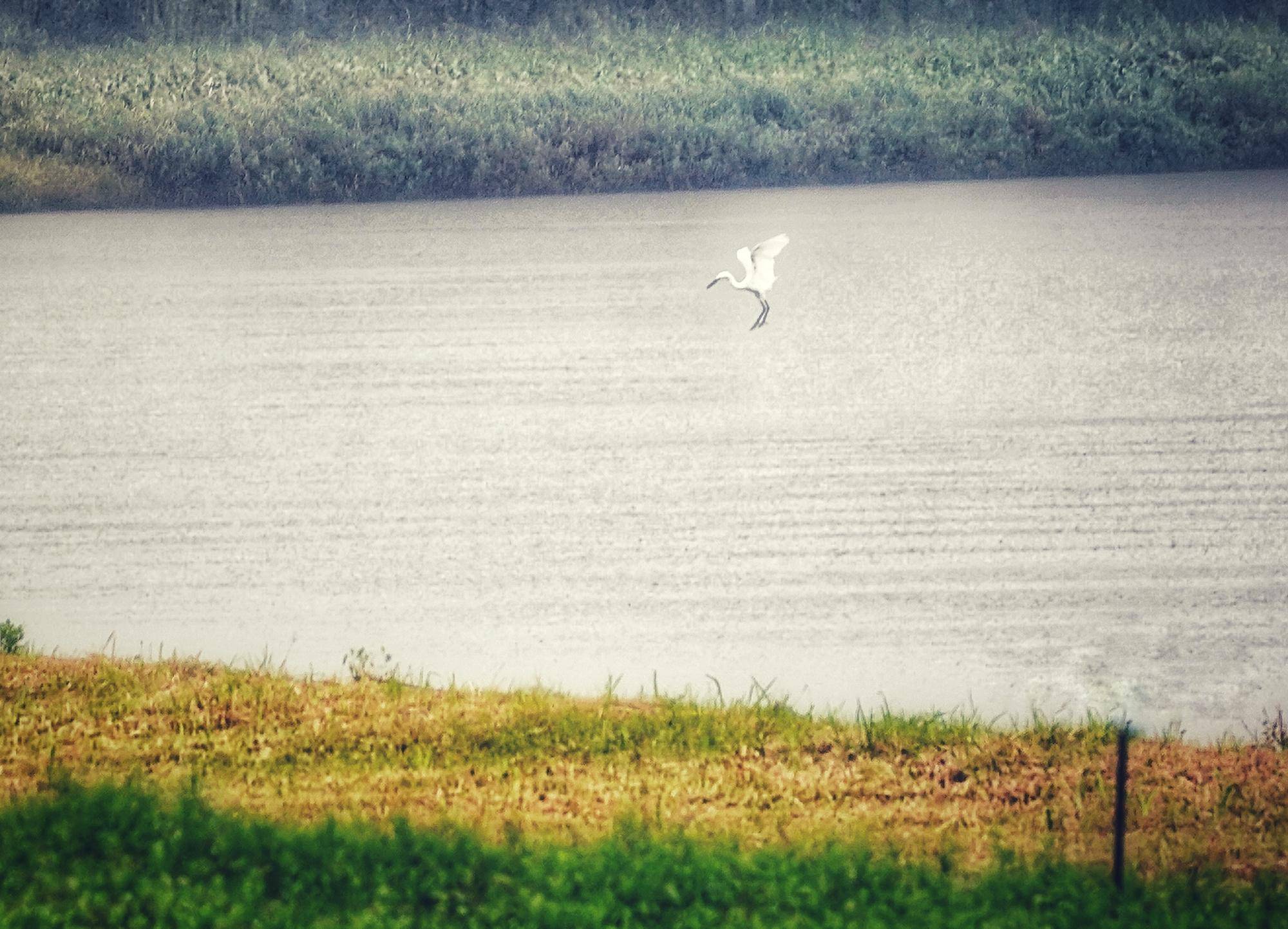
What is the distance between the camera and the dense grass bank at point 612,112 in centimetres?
1220

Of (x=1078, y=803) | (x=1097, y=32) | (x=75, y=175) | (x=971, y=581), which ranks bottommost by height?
(x=1078, y=803)

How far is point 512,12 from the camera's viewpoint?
15.5 m

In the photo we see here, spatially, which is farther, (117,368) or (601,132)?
(601,132)

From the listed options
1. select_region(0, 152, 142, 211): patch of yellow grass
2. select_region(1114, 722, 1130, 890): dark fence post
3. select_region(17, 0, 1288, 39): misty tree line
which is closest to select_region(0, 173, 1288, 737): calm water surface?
select_region(1114, 722, 1130, 890): dark fence post

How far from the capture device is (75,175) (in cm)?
1188

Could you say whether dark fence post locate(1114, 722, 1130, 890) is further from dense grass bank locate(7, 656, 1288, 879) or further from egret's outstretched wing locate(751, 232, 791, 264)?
egret's outstretched wing locate(751, 232, 791, 264)

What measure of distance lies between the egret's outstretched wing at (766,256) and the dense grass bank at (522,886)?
2568 mm

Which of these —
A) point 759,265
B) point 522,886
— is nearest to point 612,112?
point 759,265

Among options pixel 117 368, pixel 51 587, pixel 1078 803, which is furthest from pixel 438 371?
pixel 1078 803

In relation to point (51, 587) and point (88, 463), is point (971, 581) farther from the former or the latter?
point (88, 463)

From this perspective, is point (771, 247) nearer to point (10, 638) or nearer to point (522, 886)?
point (10, 638)

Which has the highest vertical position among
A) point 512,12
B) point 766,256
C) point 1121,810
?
point 512,12

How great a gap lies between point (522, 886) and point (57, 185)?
427 inches

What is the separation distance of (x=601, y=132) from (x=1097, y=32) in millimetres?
5470
